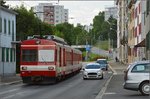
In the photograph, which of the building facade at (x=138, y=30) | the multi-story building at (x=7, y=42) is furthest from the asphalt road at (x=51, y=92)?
the multi-story building at (x=7, y=42)

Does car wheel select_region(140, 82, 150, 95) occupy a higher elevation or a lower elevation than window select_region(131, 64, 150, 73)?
lower

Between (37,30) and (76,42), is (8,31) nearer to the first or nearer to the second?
(37,30)

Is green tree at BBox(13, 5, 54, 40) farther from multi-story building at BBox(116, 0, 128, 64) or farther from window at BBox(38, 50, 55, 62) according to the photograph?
window at BBox(38, 50, 55, 62)

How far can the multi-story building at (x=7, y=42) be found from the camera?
178 ft

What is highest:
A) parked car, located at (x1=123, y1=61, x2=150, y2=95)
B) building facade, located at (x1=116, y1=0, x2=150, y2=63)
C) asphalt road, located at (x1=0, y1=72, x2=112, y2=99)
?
building facade, located at (x1=116, y1=0, x2=150, y2=63)

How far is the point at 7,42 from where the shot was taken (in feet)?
186

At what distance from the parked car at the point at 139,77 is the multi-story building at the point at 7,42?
30.6m

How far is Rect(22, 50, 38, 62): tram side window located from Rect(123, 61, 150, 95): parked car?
48.2 feet

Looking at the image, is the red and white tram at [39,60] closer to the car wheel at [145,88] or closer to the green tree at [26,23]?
the car wheel at [145,88]

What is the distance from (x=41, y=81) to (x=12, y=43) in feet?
64.0

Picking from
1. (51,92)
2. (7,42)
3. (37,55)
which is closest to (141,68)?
(51,92)

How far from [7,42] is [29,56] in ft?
62.3

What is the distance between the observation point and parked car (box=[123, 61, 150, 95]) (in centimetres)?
2425

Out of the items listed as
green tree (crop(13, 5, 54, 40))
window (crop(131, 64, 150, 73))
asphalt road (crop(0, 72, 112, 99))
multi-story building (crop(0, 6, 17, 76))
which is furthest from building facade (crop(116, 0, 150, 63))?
window (crop(131, 64, 150, 73))
